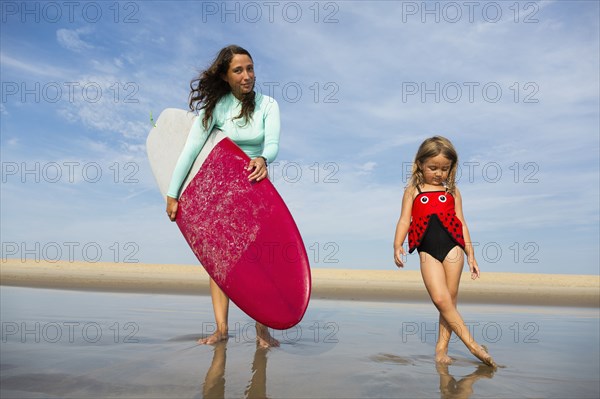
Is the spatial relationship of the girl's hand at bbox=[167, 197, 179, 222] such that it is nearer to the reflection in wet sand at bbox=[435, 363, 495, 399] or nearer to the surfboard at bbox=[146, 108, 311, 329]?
the surfboard at bbox=[146, 108, 311, 329]

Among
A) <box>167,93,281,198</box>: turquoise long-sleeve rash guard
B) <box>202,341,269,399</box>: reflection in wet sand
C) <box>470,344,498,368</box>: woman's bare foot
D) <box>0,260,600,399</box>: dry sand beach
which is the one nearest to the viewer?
<box>202,341,269,399</box>: reflection in wet sand

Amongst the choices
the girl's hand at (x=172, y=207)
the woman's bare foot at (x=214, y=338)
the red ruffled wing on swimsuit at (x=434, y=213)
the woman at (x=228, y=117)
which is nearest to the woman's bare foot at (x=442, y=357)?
the red ruffled wing on swimsuit at (x=434, y=213)

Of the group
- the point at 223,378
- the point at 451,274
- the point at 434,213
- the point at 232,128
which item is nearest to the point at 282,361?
the point at 223,378

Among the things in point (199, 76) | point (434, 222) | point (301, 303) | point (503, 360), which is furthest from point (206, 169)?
point (503, 360)

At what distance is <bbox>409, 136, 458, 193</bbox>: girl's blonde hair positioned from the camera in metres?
3.27

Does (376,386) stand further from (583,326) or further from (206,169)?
(583,326)

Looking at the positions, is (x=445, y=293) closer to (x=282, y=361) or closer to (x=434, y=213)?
(x=434, y=213)

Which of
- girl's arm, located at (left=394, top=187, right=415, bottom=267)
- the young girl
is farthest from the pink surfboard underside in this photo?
the young girl

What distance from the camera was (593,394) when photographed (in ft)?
7.95

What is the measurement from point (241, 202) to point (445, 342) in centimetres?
166

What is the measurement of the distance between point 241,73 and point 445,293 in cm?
209

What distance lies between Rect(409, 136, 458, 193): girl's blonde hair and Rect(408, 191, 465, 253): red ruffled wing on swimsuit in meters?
0.11

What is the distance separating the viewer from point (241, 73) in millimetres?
3551

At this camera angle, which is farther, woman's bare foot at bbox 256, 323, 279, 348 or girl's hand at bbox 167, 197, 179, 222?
girl's hand at bbox 167, 197, 179, 222
